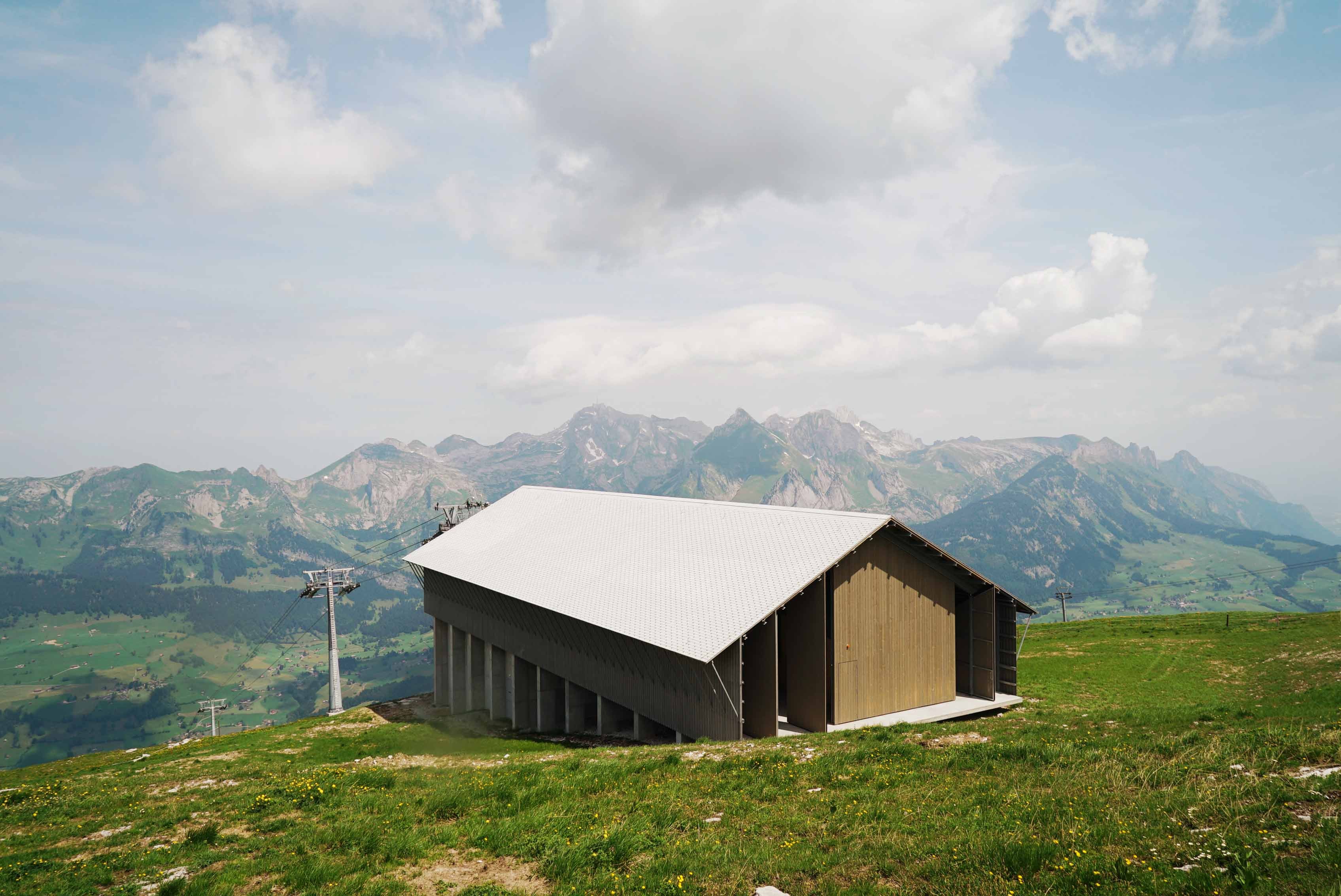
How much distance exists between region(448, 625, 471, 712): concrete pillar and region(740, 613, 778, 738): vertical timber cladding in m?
37.6

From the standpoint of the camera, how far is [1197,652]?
50906 millimetres

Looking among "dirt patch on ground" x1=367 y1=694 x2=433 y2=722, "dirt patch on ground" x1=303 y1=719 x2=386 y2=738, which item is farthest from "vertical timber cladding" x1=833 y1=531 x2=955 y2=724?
"dirt patch on ground" x1=367 y1=694 x2=433 y2=722

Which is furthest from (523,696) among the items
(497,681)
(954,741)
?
(954,741)

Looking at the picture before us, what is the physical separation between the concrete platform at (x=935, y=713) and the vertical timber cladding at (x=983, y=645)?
665 mm

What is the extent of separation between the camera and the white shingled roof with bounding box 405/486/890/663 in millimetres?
30969

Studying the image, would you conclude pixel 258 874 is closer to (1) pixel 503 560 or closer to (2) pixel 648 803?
(2) pixel 648 803

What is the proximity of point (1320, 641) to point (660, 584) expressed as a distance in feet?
158

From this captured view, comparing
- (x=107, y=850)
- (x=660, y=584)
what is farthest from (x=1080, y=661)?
(x=107, y=850)

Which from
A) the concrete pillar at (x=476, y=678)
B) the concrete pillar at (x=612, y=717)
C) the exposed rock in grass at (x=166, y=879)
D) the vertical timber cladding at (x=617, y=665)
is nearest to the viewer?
the exposed rock in grass at (x=166, y=879)

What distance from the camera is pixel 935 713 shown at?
3406 centimetres

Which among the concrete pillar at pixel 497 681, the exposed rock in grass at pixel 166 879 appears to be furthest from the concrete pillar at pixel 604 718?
the exposed rock in grass at pixel 166 879

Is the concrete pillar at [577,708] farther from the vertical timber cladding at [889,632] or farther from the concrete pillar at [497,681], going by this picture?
the vertical timber cladding at [889,632]

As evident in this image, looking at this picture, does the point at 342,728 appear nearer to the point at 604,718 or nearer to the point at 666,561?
the point at 604,718

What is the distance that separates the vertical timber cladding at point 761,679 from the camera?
2959 centimetres
